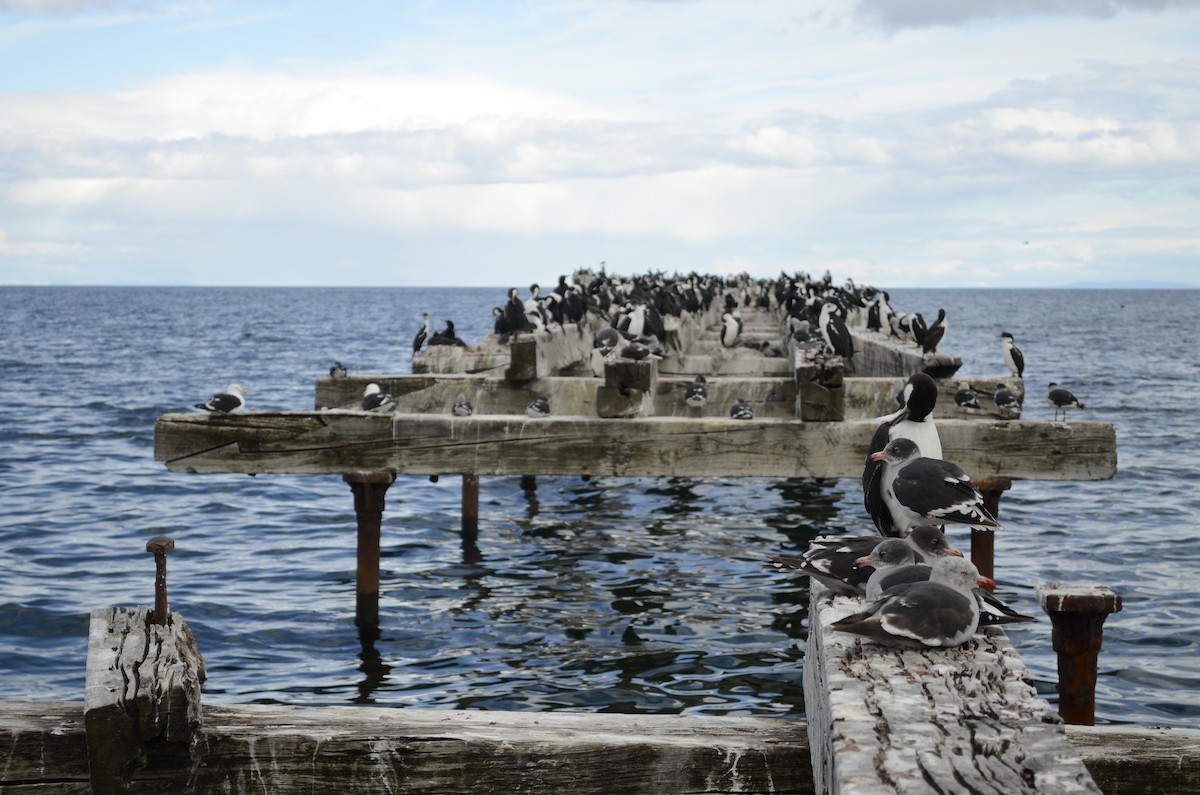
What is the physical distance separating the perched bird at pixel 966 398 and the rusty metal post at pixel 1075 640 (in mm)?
5194

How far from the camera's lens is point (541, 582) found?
14492 millimetres

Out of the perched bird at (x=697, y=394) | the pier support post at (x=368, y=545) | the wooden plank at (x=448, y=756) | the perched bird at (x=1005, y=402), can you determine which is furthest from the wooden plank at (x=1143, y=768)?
the perched bird at (x=697, y=394)

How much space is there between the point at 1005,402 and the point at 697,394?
353 centimetres

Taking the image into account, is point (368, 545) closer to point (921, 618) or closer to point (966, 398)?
point (966, 398)

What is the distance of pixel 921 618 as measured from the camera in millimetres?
3492

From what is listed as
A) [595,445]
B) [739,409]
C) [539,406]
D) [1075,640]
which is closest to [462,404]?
[539,406]

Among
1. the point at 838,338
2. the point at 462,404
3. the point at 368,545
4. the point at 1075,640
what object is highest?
the point at 838,338

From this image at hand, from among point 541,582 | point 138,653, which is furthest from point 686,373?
point 138,653

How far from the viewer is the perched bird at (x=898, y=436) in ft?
18.9

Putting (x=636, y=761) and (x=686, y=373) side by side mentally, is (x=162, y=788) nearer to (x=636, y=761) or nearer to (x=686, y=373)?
(x=636, y=761)

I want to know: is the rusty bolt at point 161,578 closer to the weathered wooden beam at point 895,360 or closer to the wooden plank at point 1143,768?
the wooden plank at point 1143,768

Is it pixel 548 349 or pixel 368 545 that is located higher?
pixel 548 349

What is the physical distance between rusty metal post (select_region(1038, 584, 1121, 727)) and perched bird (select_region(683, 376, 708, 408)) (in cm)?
708

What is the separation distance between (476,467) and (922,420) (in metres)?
4.40
